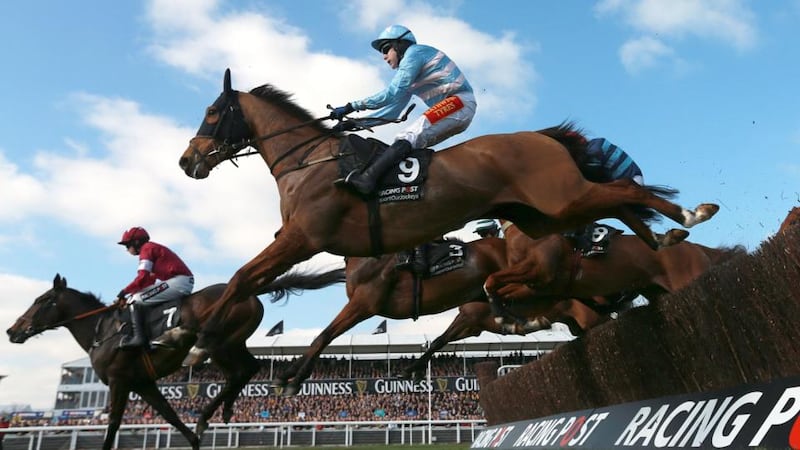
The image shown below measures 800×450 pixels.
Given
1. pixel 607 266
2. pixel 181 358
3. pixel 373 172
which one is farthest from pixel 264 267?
pixel 181 358

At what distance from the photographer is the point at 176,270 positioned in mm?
8664

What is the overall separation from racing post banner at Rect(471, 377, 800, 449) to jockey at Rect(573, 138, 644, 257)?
60.2 inches

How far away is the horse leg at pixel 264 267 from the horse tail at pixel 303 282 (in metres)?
4.18

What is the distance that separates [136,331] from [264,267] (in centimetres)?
483

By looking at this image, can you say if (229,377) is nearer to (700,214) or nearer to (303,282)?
(303,282)

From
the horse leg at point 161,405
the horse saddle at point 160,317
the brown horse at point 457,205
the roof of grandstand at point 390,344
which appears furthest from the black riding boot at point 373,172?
the roof of grandstand at point 390,344

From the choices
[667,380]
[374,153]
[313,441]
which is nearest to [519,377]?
[667,380]

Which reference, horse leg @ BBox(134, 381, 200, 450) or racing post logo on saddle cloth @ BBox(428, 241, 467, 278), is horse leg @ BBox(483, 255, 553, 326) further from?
horse leg @ BBox(134, 381, 200, 450)

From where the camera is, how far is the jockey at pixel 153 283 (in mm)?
8422

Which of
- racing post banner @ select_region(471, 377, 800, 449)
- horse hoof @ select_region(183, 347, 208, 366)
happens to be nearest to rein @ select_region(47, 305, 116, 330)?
horse hoof @ select_region(183, 347, 208, 366)

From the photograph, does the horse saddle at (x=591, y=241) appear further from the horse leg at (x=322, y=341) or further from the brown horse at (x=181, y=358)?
the brown horse at (x=181, y=358)

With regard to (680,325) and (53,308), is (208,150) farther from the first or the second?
(53,308)

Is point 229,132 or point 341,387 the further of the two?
point 341,387

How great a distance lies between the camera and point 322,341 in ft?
21.7
